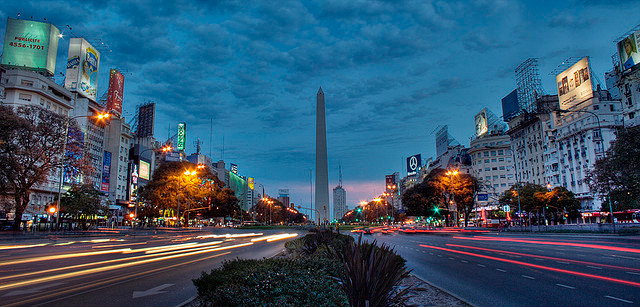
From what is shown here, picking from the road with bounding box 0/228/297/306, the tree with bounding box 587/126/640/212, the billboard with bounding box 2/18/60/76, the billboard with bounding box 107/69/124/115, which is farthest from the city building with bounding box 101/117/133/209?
the tree with bounding box 587/126/640/212

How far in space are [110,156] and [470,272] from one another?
11355cm

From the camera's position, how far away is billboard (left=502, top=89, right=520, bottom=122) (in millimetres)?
116081

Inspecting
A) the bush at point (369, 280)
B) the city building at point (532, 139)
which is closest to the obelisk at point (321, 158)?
the bush at point (369, 280)

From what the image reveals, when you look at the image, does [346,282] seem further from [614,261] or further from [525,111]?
[525,111]

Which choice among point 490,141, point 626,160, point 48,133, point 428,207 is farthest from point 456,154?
point 48,133

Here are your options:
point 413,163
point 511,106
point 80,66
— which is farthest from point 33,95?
point 413,163

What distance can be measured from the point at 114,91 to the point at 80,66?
50.3 feet

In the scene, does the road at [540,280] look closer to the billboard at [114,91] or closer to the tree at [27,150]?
the tree at [27,150]

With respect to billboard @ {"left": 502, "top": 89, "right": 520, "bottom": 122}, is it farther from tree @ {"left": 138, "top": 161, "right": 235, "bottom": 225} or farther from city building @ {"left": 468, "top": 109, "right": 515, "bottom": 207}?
tree @ {"left": 138, "top": 161, "right": 235, "bottom": 225}

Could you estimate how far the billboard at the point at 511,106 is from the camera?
4570 inches

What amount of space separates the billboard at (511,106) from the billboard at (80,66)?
114766 mm

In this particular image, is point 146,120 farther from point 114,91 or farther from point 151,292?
point 151,292

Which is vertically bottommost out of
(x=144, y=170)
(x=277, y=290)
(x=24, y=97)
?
(x=277, y=290)

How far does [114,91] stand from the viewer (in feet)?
365
